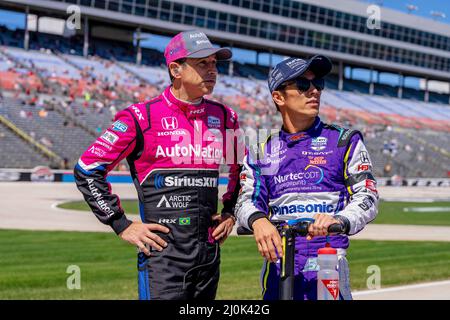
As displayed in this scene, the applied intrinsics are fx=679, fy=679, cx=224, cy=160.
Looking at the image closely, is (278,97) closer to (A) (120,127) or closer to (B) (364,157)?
(B) (364,157)

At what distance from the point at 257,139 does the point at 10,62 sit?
40082 mm

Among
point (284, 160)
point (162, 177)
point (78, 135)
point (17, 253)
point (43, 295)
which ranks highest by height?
point (284, 160)

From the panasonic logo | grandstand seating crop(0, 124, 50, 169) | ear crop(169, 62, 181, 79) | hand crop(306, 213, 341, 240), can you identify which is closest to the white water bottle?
hand crop(306, 213, 341, 240)

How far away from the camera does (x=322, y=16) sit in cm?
6391

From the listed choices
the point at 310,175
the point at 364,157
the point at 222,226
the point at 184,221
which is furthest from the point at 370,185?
the point at 184,221

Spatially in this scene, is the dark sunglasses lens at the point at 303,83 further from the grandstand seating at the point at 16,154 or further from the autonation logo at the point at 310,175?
the grandstand seating at the point at 16,154

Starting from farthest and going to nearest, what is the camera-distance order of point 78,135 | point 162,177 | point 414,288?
point 78,135, point 414,288, point 162,177

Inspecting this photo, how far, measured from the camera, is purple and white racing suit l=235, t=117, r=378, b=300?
11.3 feet

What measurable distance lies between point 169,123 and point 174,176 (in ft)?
1.07

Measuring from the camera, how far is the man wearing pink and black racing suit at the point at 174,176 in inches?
154

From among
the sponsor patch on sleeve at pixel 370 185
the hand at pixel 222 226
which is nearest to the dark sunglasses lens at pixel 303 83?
the sponsor patch on sleeve at pixel 370 185
